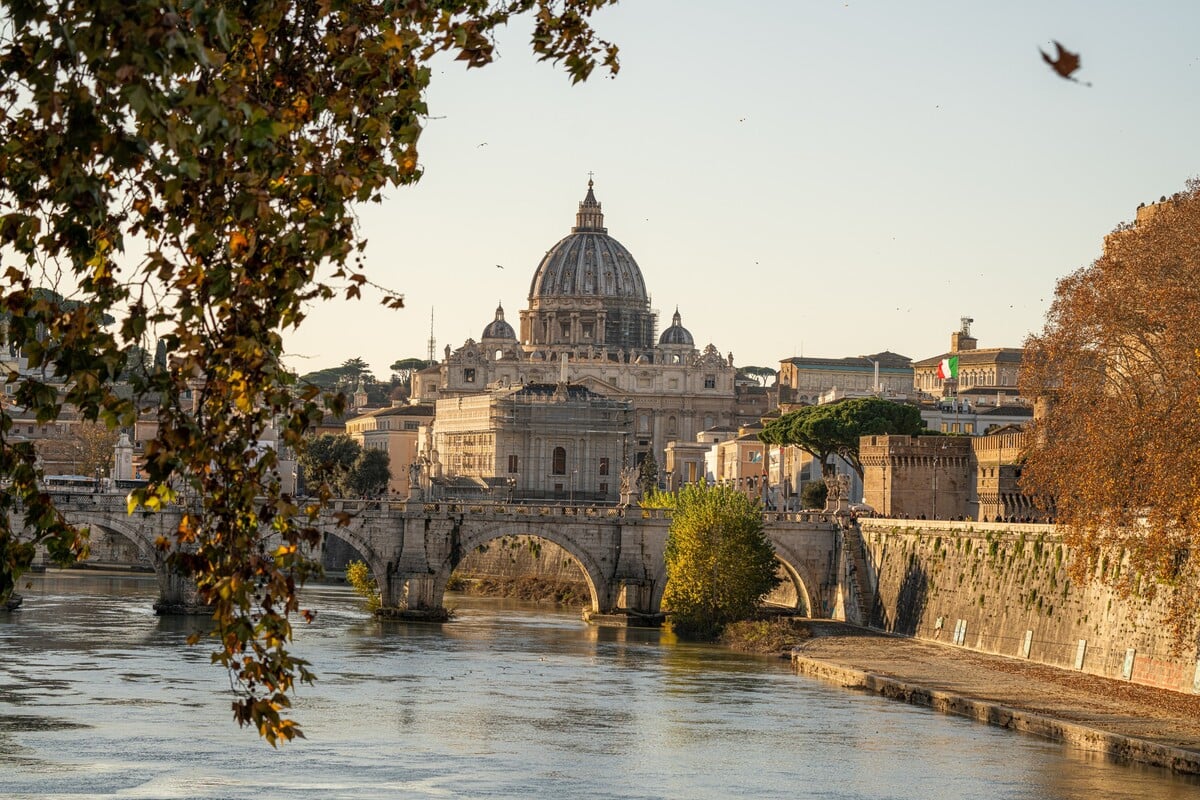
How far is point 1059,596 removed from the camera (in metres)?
40.8

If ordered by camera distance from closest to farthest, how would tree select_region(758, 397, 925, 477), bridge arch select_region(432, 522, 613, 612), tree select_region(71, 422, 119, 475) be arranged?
bridge arch select_region(432, 522, 613, 612)
tree select_region(758, 397, 925, 477)
tree select_region(71, 422, 119, 475)

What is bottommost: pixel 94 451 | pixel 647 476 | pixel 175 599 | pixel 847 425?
pixel 175 599

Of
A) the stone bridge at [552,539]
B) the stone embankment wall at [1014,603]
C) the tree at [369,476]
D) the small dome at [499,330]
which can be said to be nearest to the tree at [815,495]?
the stone bridge at [552,539]

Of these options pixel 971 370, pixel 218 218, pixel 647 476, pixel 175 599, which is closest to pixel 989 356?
pixel 971 370

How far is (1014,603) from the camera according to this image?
4362 centimetres

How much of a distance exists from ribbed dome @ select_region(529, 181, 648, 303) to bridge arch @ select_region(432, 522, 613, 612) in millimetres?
127952

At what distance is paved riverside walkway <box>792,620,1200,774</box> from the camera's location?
29938mm

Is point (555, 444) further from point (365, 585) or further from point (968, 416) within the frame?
point (365, 585)

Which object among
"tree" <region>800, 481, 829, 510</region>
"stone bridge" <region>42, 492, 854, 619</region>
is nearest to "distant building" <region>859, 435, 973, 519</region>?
"stone bridge" <region>42, 492, 854, 619</region>

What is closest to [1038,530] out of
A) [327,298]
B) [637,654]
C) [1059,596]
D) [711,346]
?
[1059,596]

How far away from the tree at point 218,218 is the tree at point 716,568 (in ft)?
147

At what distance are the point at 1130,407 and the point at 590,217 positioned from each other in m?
160

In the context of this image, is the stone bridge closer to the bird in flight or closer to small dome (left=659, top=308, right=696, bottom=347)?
the bird in flight

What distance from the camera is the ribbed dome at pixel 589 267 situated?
620 ft
